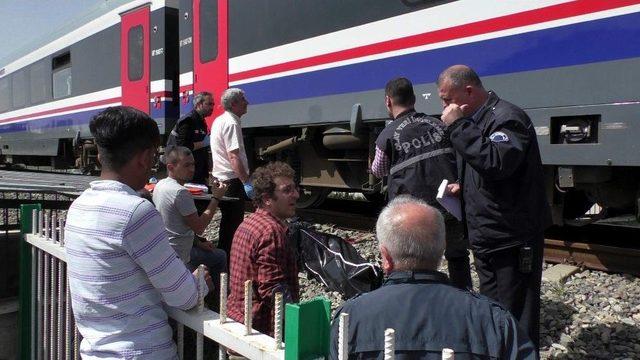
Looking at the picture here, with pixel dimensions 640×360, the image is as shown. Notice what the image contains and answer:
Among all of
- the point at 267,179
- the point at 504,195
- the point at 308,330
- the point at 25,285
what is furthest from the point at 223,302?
the point at 25,285

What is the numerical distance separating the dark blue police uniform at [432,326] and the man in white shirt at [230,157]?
3110mm

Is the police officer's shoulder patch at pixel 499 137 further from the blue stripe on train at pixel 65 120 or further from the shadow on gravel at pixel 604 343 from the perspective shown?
the blue stripe on train at pixel 65 120

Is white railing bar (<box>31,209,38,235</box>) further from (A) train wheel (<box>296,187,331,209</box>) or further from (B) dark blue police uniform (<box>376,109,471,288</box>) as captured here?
(A) train wheel (<box>296,187,331,209</box>)

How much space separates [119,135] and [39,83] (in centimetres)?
1400

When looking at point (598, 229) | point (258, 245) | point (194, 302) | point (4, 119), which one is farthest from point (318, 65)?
point (4, 119)

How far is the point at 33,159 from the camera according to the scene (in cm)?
1603

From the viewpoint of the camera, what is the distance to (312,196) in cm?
762

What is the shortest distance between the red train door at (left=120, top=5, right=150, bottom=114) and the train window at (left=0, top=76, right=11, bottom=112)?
875 centimetres

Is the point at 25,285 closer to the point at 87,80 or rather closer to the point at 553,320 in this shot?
the point at 553,320

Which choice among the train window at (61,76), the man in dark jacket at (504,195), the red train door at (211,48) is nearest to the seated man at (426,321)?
the man in dark jacket at (504,195)

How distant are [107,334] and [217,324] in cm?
36

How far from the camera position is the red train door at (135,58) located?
9266mm

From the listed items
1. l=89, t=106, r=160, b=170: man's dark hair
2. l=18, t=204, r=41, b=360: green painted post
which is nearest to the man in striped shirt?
l=89, t=106, r=160, b=170: man's dark hair

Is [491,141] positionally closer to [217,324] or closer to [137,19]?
[217,324]
